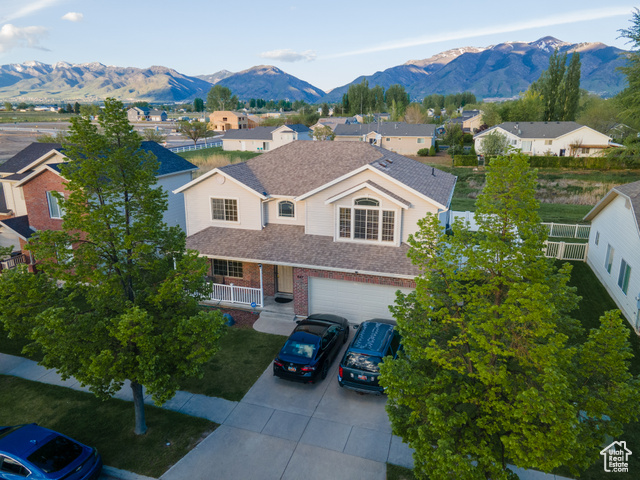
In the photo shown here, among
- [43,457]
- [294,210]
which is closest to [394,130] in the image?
[294,210]

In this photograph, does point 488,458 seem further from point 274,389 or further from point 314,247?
point 314,247

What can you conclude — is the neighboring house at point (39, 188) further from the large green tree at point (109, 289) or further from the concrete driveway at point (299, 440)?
the concrete driveway at point (299, 440)

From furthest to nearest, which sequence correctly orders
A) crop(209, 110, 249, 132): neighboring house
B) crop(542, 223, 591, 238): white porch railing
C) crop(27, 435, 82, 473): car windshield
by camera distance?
crop(209, 110, 249, 132): neighboring house
crop(542, 223, 591, 238): white porch railing
crop(27, 435, 82, 473): car windshield

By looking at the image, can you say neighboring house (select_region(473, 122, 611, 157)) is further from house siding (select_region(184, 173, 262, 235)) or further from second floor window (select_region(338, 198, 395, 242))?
house siding (select_region(184, 173, 262, 235))

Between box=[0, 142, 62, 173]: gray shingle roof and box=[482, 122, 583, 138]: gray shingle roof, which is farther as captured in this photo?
box=[482, 122, 583, 138]: gray shingle roof

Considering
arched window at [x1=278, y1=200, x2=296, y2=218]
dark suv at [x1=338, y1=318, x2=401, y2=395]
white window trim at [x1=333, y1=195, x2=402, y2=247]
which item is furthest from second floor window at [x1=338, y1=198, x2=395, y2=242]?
dark suv at [x1=338, y1=318, x2=401, y2=395]
